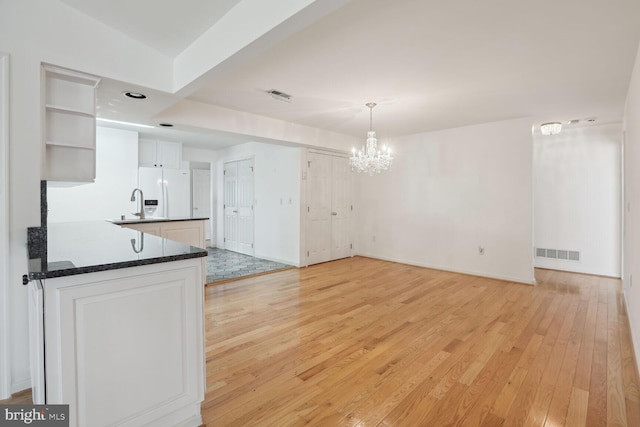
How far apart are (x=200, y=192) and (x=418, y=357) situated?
25.6 feet

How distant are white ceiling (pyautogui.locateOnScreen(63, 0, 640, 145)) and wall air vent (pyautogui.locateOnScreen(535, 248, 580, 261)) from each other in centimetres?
234

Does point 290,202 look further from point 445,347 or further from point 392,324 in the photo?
point 445,347

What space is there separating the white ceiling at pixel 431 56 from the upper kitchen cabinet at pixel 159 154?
3073mm

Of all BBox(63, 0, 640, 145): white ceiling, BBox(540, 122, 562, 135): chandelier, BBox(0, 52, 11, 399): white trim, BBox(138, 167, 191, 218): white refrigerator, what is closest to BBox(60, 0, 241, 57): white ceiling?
BBox(63, 0, 640, 145): white ceiling

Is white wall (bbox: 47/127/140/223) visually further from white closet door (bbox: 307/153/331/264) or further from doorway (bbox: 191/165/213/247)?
white closet door (bbox: 307/153/331/264)

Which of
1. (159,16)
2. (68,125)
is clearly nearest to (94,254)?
(68,125)

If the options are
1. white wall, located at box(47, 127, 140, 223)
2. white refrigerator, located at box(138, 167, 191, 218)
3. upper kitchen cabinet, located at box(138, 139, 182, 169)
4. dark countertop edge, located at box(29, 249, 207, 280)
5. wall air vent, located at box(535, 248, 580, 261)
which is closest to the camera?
dark countertop edge, located at box(29, 249, 207, 280)

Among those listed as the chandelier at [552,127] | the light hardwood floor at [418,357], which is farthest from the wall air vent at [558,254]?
the chandelier at [552,127]

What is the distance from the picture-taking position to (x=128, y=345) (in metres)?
1.44

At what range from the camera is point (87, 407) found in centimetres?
133

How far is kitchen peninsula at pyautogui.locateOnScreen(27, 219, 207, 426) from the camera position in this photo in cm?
126

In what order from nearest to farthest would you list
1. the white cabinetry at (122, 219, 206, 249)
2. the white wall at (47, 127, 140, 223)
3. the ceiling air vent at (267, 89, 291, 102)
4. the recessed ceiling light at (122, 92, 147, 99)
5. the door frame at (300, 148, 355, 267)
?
the recessed ceiling light at (122, 92, 147, 99)
the ceiling air vent at (267, 89, 291, 102)
the white cabinetry at (122, 219, 206, 249)
the white wall at (47, 127, 140, 223)
the door frame at (300, 148, 355, 267)

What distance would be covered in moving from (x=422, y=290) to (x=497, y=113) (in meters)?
2.80

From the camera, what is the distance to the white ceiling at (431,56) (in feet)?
6.73
